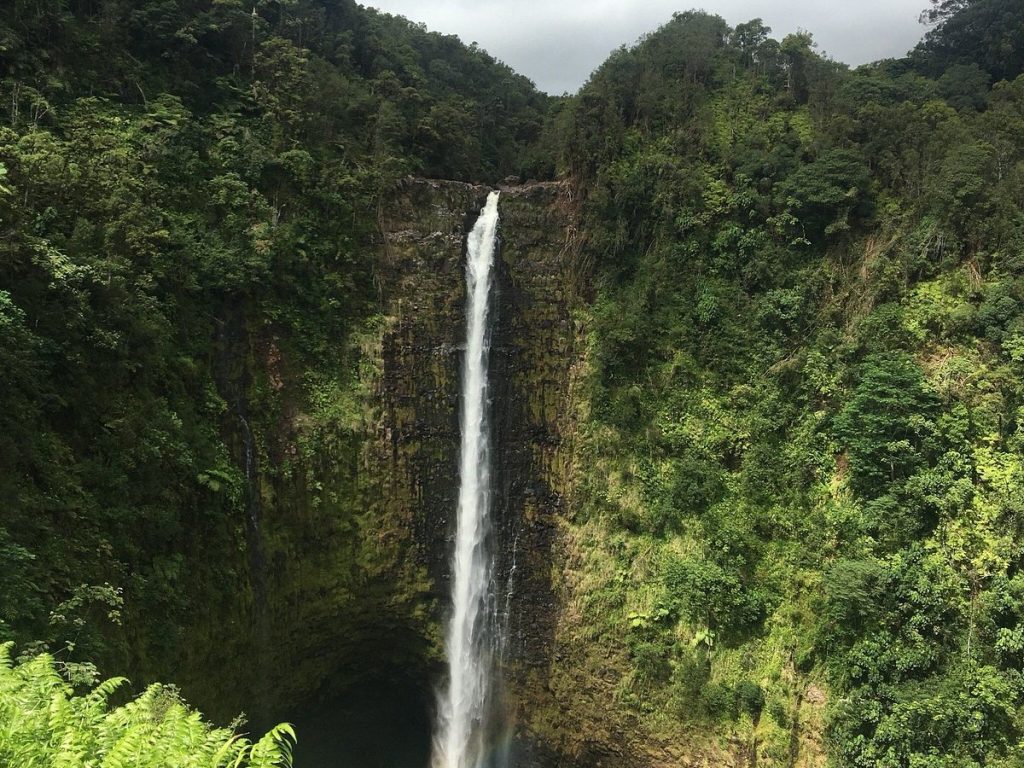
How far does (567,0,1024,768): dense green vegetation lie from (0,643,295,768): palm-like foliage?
11.4 meters

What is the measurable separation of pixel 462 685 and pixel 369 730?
3.13 metres

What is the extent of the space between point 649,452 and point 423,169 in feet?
35.8

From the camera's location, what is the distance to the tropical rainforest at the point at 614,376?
1015 cm

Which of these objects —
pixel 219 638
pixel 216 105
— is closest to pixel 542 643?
pixel 219 638

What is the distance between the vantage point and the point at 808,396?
47.1ft

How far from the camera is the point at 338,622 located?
15.2 metres

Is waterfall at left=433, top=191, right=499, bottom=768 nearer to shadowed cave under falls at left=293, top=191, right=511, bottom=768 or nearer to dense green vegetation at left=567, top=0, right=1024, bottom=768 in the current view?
shadowed cave under falls at left=293, top=191, right=511, bottom=768

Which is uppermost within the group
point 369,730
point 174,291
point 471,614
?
point 174,291

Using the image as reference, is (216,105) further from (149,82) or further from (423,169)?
(423,169)

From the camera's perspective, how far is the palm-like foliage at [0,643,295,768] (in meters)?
3.51

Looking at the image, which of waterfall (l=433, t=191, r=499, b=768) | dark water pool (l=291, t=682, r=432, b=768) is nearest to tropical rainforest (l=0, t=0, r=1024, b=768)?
waterfall (l=433, t=191, r=499, b=768)

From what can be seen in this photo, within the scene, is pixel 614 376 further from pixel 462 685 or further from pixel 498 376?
pixel 462 685

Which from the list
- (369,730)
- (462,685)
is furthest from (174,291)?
(369,730)

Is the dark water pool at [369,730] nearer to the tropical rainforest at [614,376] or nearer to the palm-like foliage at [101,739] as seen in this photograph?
the tropical rainforest at [614,376]
